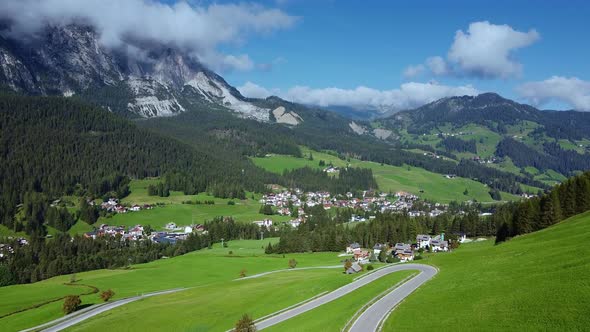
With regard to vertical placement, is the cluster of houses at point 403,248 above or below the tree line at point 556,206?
below

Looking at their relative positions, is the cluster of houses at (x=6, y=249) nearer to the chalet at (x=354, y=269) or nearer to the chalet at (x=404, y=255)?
the chalet at (x=354, y=269)

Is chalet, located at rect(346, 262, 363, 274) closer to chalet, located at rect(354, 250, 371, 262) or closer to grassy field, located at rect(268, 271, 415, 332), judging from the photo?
grassy field, located at rect(268, 271, 415, 332)

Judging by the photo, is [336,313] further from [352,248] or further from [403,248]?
[352,248]

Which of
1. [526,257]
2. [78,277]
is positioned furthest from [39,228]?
[526,257]

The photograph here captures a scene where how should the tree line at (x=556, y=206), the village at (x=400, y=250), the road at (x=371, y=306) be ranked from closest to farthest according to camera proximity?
the road at (x=371, y=306), the tree line at (x=556, y=206), the village at (x=400, y=250)

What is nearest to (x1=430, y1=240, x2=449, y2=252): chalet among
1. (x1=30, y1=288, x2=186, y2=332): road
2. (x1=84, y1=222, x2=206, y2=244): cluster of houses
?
(x1=30, y1=288, x2=186, y2=332): road

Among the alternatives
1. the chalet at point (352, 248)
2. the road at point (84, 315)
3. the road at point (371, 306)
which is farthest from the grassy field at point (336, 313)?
the chalet at point (352, 248)

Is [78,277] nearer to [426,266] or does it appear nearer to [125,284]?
[125,284]
